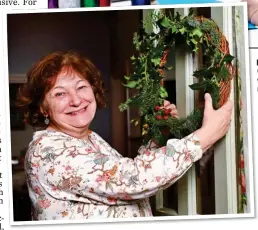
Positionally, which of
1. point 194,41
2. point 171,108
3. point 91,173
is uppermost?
point 194,41

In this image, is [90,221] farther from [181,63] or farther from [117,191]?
[181,63]

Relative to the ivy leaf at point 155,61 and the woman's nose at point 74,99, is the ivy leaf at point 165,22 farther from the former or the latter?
the woman's nose at point 74,99

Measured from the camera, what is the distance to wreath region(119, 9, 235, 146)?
0.85m

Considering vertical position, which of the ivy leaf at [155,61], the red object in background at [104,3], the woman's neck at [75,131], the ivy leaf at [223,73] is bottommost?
the woman's neck at [75,131]

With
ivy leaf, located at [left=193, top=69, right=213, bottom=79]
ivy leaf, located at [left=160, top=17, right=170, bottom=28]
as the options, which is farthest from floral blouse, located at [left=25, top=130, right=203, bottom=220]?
ivy leaf, located at [left=160, top=17, right=170, bottom=28]

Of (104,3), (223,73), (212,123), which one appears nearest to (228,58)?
(223,73)

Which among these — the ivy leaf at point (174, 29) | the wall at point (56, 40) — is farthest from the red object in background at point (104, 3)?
the ivy leaf at point (174, 29)

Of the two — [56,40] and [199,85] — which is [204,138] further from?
[56,40]

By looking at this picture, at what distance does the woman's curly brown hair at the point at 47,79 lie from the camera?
85 cm

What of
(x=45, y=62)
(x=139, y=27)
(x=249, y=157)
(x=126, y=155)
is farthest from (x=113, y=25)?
(x=249, y=157)

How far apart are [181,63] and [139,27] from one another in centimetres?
11

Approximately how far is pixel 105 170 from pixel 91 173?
3cm

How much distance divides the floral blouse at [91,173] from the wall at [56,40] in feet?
0.14

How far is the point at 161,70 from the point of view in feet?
2.85
